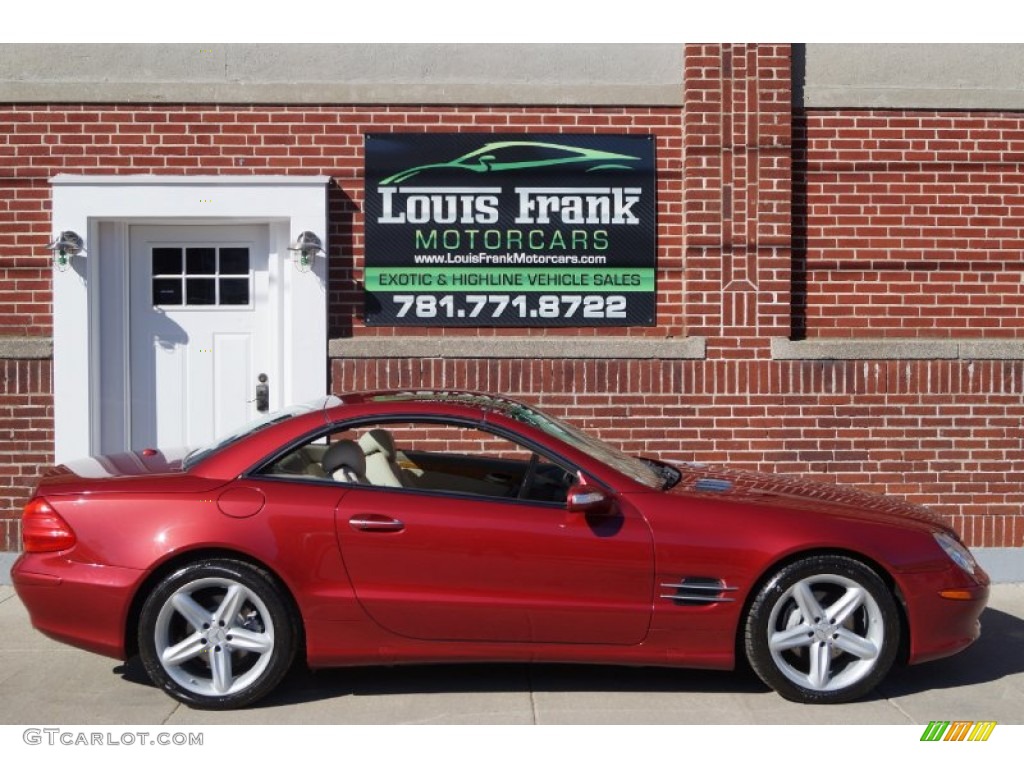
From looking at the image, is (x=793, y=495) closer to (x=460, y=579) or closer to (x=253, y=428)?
(x=460, y=579)

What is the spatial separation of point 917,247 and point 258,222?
4.88 metres

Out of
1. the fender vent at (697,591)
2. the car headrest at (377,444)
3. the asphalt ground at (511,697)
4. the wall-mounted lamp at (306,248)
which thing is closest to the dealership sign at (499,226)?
the wall-mounted lamp at (306,248)

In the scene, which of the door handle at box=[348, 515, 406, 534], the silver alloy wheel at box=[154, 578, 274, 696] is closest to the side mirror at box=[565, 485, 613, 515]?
the door handle at box=[348, 515, 406, 534]

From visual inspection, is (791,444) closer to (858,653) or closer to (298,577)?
(858,653)

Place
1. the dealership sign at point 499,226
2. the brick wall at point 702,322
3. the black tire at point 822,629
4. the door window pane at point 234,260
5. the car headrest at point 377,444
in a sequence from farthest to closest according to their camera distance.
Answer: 1. the door window pane at point 234,260
2. the dealership sign at point 499,226
3. the brick wall at point 702,322
4. the car headrest at point 377,444
5. the black tire at point 822,629

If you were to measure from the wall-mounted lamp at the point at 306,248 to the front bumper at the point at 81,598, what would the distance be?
3706 mm

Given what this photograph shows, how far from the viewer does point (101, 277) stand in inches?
350

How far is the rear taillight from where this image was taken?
17.8ft

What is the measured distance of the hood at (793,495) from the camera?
5645 millimetres

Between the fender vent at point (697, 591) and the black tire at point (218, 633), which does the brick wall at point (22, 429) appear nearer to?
the black tire at point (218, 633)

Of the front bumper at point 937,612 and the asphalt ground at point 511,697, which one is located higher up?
the front bumper at point 937,612

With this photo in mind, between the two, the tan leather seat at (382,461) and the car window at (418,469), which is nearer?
the car window at (418,469)

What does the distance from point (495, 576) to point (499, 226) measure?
4091mm

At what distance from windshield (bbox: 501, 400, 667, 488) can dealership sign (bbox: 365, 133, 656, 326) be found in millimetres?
2643
